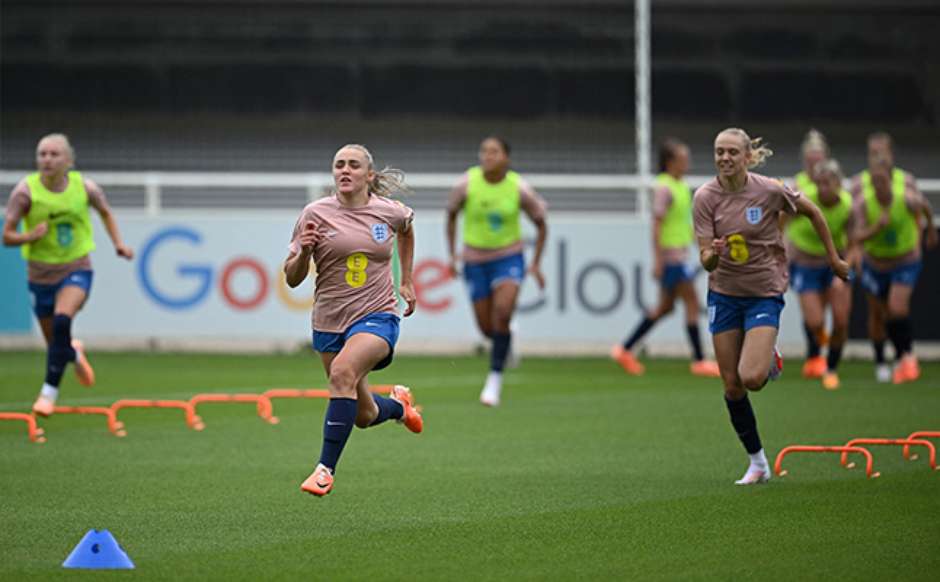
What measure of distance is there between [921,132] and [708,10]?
14.9ft

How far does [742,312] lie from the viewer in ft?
34.7

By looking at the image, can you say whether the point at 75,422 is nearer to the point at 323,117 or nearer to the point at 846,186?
the point at 846,186

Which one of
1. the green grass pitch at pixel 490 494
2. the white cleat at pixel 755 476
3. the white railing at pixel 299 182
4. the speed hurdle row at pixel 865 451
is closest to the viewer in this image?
the green grass pitch at pixel 490 494

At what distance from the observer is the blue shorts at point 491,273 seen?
51.6 ft

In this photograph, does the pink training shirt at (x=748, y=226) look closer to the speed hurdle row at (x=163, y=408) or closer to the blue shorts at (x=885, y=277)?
the speed hurdle row at (x=163, y=408)

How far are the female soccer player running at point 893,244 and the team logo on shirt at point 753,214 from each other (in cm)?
699

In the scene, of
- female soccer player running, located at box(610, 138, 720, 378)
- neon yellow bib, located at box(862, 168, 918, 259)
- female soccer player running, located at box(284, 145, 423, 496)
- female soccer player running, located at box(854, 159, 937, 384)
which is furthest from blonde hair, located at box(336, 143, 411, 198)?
female soccer player running, located at box(610, 138, 720, 378)

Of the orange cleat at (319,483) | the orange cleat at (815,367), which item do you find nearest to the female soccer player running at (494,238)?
the orange cleat at (815,367)

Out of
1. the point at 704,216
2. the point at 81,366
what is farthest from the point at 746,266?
the point at 81,366

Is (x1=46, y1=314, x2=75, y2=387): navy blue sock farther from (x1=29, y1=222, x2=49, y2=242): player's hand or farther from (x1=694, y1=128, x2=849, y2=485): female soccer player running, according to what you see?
(x1=694, y1=128, x2=849, y2=485): female soccer player running

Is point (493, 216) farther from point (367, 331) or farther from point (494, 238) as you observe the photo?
point (367, 331)

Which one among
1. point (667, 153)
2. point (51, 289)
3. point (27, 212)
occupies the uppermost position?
point (667, 153)

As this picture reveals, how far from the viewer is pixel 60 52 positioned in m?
33.9

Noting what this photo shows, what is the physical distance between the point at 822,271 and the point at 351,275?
894 cm
